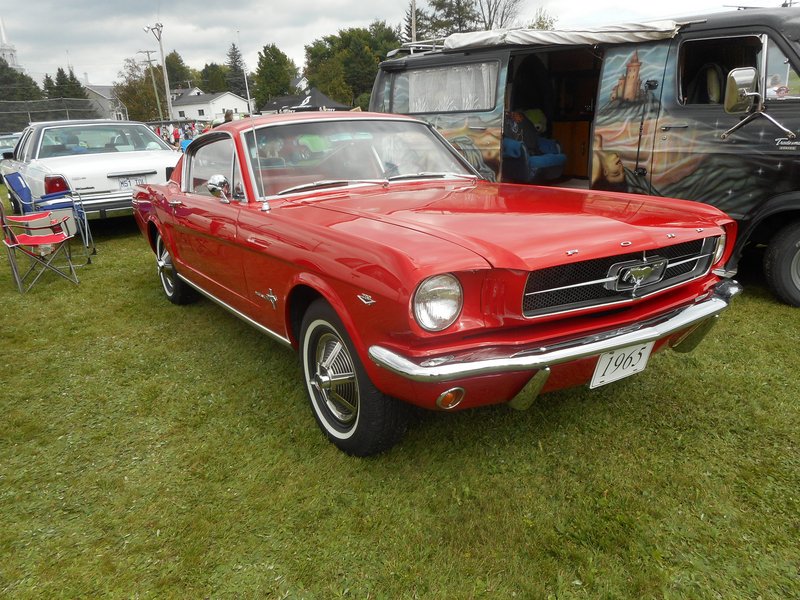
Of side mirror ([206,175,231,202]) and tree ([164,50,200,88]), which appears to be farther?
tree ([164,50,200,88])

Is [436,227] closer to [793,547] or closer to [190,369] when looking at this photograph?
[793,547]

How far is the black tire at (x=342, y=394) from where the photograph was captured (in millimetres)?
2379

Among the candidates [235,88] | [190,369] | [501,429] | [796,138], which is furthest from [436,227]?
[235,88]

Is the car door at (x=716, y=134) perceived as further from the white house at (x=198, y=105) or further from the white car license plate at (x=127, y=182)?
the white house at (x=198, y=105)

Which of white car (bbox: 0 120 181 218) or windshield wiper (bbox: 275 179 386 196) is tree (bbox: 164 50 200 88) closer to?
white car (bbox: 0 120 181 218)

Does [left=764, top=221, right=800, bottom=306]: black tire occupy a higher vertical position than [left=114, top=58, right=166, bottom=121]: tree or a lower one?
lower

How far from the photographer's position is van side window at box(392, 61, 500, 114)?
5.71 metres

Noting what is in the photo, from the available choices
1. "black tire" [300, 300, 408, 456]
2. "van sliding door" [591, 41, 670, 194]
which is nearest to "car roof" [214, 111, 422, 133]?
"black tire" [300, 300, 408, 456]

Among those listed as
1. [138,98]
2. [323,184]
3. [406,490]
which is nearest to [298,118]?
[323,184]

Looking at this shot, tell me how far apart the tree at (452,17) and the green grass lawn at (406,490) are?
1973 inches

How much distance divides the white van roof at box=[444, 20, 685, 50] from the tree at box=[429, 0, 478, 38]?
4653 cm

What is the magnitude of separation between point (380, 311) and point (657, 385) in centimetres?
201

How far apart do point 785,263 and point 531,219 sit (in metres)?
2.98

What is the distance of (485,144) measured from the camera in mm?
5820
